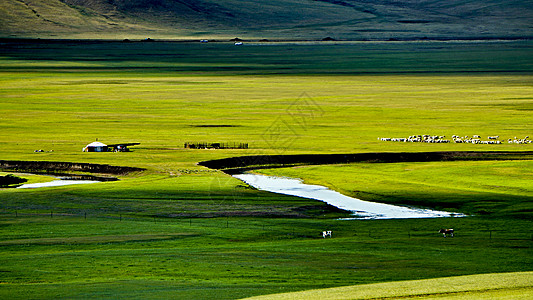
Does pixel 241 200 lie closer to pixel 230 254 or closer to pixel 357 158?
pixel 230 254

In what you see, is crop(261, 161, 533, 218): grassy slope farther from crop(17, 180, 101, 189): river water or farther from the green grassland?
crop(17, 180, 101, 189): river water

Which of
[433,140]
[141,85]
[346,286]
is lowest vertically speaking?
[346,286]

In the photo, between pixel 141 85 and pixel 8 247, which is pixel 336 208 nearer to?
pixel 8 247

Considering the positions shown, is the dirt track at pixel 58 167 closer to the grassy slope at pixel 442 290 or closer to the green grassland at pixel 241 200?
the green grassland at pixel 241 200

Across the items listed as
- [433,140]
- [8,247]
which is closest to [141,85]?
[433,140]

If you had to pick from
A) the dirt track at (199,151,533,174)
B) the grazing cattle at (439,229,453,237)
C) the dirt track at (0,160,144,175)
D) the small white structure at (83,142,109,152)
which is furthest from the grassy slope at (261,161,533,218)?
the small white structure at (83,142,109,152)

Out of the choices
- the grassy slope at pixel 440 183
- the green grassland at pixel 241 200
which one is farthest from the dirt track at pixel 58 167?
the grassy slope at pixel 440 183
